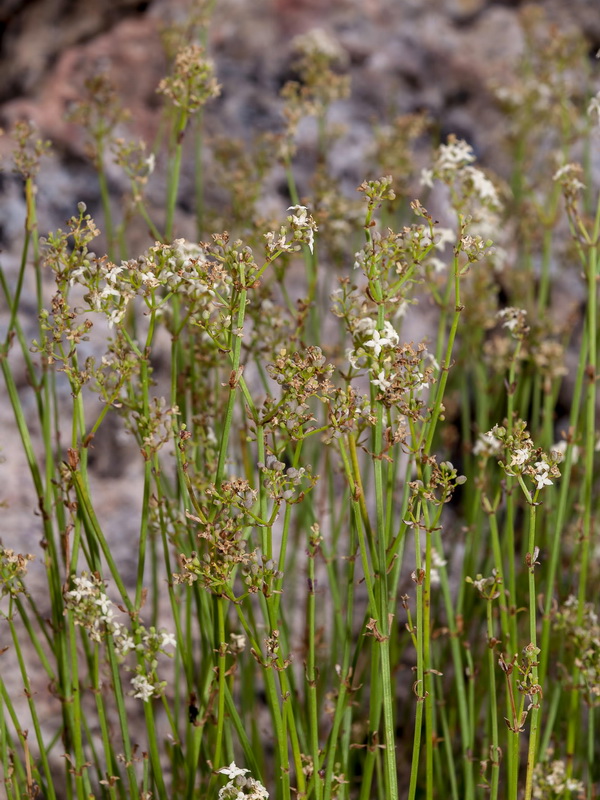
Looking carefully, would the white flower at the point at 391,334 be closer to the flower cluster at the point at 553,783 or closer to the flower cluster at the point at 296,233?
the flower cluster at the point at 296,233

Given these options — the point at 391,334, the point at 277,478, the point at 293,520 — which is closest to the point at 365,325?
the point at 391,334

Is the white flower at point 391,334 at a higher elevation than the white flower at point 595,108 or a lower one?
lower

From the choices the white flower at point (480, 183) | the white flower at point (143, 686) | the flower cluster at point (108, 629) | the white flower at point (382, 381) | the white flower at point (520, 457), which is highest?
the white flower at point (480, 183)

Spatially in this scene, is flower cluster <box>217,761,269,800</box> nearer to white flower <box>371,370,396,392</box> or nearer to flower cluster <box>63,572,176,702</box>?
flower cluster <box>63,572,176,702</box>

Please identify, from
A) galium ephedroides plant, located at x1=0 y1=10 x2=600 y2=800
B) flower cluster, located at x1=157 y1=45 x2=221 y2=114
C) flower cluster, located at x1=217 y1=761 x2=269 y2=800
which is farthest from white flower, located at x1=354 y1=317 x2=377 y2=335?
flower cluster, located at x1=217 y1=761 x2=269 y2=800

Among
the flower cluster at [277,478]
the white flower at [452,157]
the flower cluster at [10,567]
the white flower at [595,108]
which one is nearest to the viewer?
the flower cluster at [277,478]

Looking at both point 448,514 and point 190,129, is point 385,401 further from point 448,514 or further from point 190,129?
point 190,129

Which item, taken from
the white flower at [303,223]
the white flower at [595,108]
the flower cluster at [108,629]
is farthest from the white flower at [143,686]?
the white flower at [595,108]

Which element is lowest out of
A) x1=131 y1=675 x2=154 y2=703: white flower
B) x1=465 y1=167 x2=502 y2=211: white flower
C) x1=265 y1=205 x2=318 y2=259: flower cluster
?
x1=131 y1=675 x2=154 y2=703: white flower

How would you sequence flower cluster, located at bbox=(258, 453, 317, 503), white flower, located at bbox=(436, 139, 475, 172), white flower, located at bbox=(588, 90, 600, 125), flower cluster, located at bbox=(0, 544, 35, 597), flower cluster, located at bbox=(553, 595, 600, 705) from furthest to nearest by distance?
white flower, located at bbox=(436, 139, 475, 172) → white flower, located at bbox=(588, 90, 600, 125) → flower cluster, located at bbox=(553, 595, 600, 705) → flower cluster, located at bbox=(0, 544, 35, 597) → flower cluster, located at bbox=(258, 453, 317, 503)
